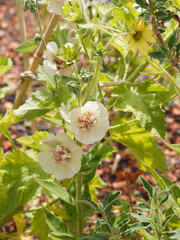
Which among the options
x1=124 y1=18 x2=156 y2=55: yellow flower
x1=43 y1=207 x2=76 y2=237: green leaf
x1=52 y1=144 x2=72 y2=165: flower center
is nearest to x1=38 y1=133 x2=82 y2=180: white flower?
x1=52 y1=144 x2=72 y2=165: flower center

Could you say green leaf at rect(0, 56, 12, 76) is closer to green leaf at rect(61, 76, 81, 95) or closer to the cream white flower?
the cream white flower

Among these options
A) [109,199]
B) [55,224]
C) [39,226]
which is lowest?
[39,226]

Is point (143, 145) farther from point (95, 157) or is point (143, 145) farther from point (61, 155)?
point (61, 155)

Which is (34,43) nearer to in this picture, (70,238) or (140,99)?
(140,99)

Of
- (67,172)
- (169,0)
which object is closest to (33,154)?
(67,172)

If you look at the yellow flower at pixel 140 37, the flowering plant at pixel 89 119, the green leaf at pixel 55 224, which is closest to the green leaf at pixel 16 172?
the flowering plant at pixel 89 119

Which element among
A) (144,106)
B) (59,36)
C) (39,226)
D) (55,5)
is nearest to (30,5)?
(55,5)
